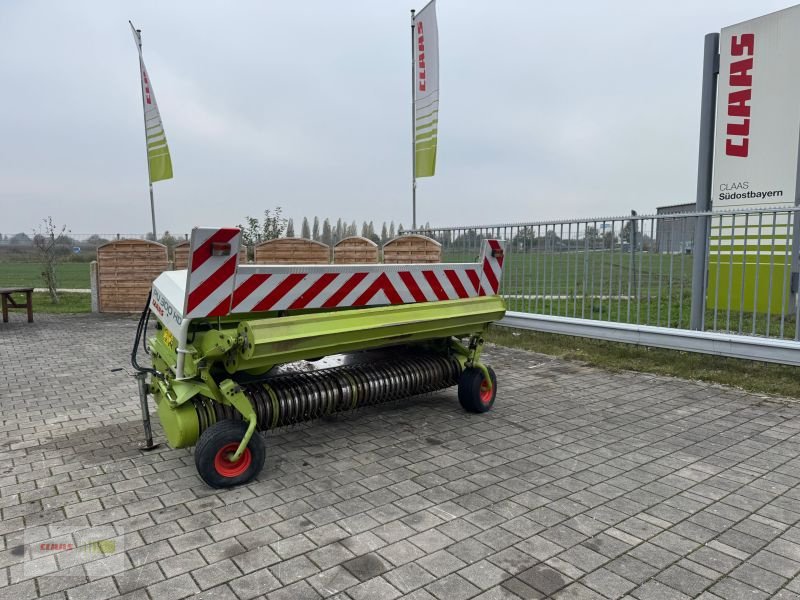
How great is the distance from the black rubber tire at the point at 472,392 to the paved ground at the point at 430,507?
12 cm

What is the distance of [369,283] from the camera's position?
4398mm

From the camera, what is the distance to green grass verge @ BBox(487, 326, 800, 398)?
625 cm

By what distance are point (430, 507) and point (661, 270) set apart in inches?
207

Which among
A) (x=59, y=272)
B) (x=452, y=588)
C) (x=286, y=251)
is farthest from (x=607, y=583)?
(x=59, y=272)

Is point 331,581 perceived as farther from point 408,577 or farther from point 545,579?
point 545,579

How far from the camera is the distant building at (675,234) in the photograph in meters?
7.20

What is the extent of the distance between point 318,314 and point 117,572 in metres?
1.89

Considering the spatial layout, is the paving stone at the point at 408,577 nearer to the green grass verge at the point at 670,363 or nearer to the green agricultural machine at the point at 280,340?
the green agricultural machine at the point at 280,340

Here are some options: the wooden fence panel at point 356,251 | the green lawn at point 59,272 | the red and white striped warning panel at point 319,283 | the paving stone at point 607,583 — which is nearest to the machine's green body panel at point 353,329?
the red and white striped warning panel at point 319,283

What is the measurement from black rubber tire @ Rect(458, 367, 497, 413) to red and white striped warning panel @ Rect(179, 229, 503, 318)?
0.72m

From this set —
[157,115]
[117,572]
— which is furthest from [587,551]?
[157,115]

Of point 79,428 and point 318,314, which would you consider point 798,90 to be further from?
point 79,428

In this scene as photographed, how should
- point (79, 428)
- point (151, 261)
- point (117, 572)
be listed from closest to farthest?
point (117, 572), point (79, 428), point (151, 261)

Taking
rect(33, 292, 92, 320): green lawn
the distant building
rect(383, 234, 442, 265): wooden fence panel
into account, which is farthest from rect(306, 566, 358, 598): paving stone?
rect(33, 292, 92, 320): green lawn
